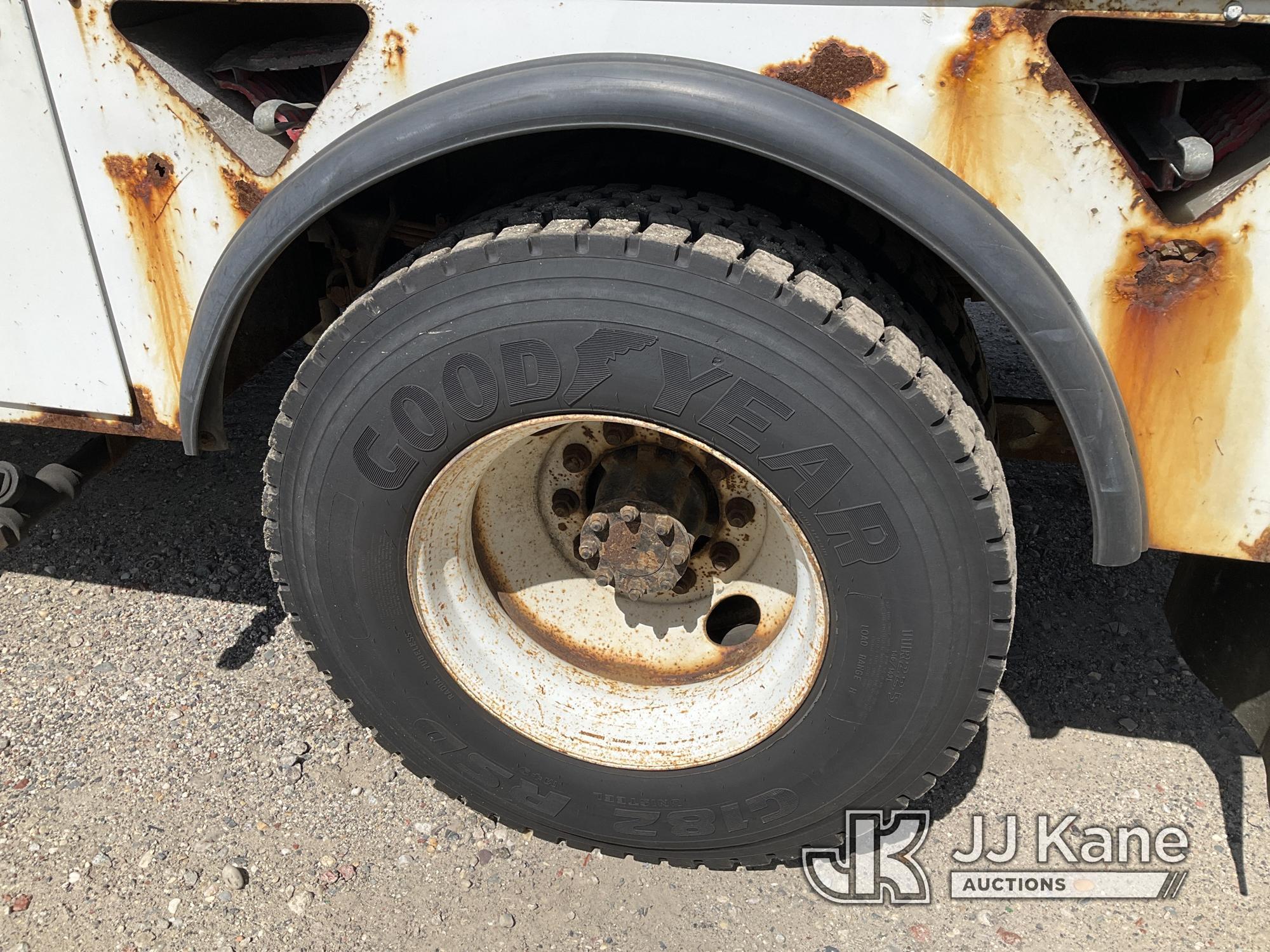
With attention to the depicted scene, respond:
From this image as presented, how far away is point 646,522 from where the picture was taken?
6.02 feet

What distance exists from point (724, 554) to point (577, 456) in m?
0.34

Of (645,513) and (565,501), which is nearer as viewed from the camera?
(645,513)

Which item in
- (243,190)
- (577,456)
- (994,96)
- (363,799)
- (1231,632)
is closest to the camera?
(994,96)

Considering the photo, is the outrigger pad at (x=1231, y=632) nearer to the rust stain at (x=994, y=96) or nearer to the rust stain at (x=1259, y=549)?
the rust stain at (x=1259, y=549)

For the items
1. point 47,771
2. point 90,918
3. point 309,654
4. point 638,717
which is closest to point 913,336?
point 638,717

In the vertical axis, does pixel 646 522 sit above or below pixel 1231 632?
above

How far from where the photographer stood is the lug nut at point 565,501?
6.72 ft

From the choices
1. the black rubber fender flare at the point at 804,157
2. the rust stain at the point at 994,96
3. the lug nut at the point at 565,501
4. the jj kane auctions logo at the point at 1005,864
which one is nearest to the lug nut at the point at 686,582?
the lug nut at the point at 565,501

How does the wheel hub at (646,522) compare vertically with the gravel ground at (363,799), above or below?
above

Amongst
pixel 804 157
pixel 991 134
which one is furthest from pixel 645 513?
→ pixel 991 134

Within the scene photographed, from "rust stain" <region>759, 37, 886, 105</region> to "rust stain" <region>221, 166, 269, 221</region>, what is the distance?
0.82 meters

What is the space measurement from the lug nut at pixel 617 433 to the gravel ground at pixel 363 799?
828mm

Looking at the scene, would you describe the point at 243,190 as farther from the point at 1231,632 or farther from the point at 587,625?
the point at 1231,632

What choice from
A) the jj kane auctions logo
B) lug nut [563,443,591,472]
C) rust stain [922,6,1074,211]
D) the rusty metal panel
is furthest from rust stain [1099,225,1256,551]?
lug nut [563,443,591,472]
